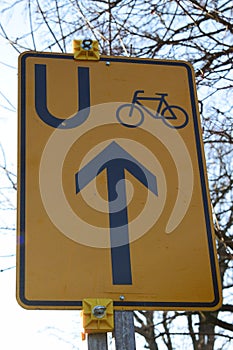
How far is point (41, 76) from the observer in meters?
2.21

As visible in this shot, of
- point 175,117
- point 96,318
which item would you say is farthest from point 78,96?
point 96,318

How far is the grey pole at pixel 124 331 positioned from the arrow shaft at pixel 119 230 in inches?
A: 3.7

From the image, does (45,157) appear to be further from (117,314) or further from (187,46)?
(187,46)

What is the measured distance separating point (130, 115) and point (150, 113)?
0.07m

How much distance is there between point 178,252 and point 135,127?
471mm

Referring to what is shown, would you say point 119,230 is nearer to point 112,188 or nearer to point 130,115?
point 112,188

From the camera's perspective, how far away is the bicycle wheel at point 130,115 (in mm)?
2137

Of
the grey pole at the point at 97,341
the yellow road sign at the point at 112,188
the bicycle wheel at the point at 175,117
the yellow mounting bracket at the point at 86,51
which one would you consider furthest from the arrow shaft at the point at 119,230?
the yellow mounting bracket at the point at 86,51

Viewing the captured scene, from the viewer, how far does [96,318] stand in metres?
1.71

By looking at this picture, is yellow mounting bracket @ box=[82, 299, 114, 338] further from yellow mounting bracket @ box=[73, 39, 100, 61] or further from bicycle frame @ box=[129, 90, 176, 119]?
yellow mounting bracket @ box=[73, 39, 100, 61]

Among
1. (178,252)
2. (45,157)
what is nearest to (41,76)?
(45,157)

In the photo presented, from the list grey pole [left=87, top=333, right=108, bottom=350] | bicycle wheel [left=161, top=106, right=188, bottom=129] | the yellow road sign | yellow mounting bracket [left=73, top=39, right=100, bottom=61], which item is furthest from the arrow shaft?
yellow mounting bracket [left=73, top=39, right=100, bottom=61]

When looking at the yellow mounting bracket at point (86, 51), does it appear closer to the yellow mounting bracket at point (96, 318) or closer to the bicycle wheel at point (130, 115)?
the bicycle wheel at point (130, 115)

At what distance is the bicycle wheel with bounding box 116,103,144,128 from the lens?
214 cm
